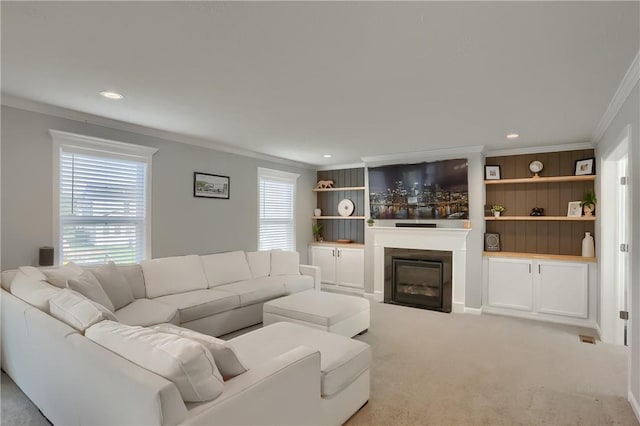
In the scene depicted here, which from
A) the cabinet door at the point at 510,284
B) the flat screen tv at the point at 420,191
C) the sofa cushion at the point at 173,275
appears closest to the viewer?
the sofa cushion at the point at 173,275

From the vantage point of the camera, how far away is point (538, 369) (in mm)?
3143

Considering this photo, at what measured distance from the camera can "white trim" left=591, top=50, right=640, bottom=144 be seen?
2.32m

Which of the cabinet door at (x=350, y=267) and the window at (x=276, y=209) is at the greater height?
the window at (x=276, y=209)

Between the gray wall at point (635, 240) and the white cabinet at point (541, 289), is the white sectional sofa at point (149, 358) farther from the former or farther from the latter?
the white cabinet at point (541, 289)

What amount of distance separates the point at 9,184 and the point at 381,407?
3.64 meters

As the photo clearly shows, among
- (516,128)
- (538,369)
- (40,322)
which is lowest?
(538,369)

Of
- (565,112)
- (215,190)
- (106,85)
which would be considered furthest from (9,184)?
(565,112)

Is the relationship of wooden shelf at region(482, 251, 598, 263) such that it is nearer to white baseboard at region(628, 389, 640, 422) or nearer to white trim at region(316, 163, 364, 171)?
white baseboard at region(628, 389, 640, 422)

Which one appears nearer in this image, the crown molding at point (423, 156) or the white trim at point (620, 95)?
the white trim at point (620, 95)

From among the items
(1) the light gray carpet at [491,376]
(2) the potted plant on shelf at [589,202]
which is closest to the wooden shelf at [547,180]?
(2) the potted plant on shelf at [589,202]

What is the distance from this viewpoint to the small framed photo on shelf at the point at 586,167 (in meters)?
4.54

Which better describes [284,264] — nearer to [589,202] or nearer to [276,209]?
[276,209]

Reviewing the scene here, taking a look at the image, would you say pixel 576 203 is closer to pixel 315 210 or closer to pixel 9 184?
pixel 315 210

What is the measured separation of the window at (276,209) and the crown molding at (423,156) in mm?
1472
